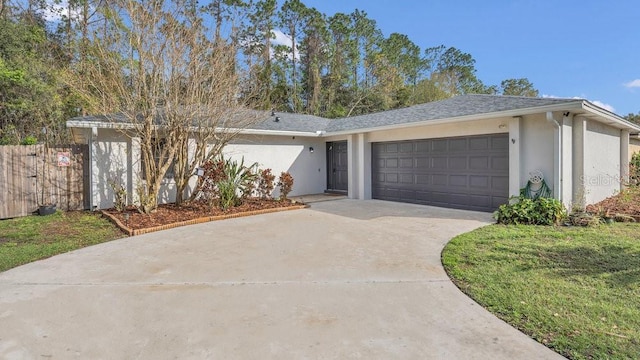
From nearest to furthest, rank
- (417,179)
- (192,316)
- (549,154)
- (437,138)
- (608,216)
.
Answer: (192,316) < (608,216) < (549,154) < (437,138) < (417,179)

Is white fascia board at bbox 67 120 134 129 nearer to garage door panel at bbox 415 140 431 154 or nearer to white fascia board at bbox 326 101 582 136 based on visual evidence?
white fascia board at bbox 326 101 582 136

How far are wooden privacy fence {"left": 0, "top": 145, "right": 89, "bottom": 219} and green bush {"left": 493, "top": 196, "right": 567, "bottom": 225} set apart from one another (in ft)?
37.0

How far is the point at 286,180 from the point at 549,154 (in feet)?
23.7

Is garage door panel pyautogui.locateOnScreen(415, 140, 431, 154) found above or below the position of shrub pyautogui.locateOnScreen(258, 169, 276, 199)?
above

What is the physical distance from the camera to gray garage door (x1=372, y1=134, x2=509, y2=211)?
9279mm

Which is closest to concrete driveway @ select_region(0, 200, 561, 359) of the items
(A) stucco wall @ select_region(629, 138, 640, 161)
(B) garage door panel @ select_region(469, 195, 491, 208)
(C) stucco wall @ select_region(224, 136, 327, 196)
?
(B) garage door panel @ select_region(469, 195, 491, 208)

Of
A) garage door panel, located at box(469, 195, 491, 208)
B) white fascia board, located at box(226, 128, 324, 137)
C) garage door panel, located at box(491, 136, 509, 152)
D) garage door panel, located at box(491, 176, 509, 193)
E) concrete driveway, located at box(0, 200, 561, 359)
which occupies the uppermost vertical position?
white fascia board, located at box(226, 128, 324, 137)

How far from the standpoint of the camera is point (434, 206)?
422 inches

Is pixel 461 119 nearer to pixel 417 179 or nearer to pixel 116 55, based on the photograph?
pixel 417 179

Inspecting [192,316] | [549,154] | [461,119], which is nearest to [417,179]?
[461,119]

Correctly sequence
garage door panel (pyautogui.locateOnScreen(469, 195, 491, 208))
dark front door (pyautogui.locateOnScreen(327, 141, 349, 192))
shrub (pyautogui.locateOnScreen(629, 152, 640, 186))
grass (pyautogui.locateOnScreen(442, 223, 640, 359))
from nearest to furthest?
grass (pyautogui.locateOnScreen(442, 223, 640, 359))
garage door panel (pyautogui.locateOnScreen(469, 195, 491, 208))
shrub (pyautogui.locateOnScreen(629, 152, 640, 186))
dark front door (pyautogui.locateOnScreen(327, 141, 349, 192))

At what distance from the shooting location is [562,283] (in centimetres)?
405

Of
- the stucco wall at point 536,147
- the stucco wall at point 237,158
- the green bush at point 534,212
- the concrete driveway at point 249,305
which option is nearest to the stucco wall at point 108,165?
the stucco wall at point 237,158

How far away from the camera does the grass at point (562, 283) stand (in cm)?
290
